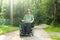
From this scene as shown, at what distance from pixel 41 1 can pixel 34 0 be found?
0.81 meters

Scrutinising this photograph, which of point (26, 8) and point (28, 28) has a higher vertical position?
point (28, 28)

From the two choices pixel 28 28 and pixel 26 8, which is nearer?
pixel 28 28

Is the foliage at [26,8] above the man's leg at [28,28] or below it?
below

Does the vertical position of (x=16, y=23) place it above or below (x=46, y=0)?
below

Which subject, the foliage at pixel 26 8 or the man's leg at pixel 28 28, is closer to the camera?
the man's leg at pixel 28 28

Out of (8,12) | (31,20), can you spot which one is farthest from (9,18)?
(31,20)

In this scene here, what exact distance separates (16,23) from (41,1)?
12.6ft

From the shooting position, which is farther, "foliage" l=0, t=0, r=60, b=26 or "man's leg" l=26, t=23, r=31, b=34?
"foliage" l=0, t=0, r=60, b=26

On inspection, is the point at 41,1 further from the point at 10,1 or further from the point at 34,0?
the point at 10,1

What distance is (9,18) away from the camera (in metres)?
27.9

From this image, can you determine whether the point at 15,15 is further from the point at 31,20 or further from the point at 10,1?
the point at 31,20

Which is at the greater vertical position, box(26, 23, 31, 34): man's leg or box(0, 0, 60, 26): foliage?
box(26, 23, 31, 34): man's leg

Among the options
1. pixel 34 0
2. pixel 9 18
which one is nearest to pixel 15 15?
pixel 9 18

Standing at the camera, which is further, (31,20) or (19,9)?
(19,9)
